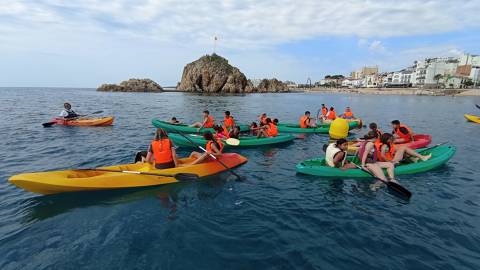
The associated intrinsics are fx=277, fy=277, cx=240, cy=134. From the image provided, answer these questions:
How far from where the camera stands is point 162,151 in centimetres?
919

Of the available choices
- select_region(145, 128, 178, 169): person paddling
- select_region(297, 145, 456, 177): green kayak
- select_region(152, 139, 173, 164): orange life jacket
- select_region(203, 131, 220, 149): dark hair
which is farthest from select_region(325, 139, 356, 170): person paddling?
select_region(152, 139, 173, 164): orange life jacket

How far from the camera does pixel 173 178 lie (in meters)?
9.36

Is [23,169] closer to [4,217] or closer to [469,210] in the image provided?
[4,217]

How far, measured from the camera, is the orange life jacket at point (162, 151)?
906 cm

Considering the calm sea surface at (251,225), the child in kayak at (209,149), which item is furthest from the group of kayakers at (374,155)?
the child in kayak at (209,149)

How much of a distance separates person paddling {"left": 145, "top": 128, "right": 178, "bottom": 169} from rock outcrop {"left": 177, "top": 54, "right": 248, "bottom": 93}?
8914 centimetres

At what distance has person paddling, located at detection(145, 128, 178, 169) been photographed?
8.99m

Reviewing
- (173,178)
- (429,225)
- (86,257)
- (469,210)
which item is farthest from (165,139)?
(469,210)

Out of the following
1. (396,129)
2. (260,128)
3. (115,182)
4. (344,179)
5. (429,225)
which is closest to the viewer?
(429,225)

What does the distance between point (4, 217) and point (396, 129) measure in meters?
15.0

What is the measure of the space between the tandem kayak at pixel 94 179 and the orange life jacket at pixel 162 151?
0.35 metres

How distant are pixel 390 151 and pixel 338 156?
238cm

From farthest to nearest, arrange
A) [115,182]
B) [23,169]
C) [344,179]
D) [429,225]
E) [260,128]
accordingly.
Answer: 1. [260,128]
2. [23,169]
3. [344,179]
4. [115,182]
5. [429,225]

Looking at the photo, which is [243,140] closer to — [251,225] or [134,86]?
[251,225]
